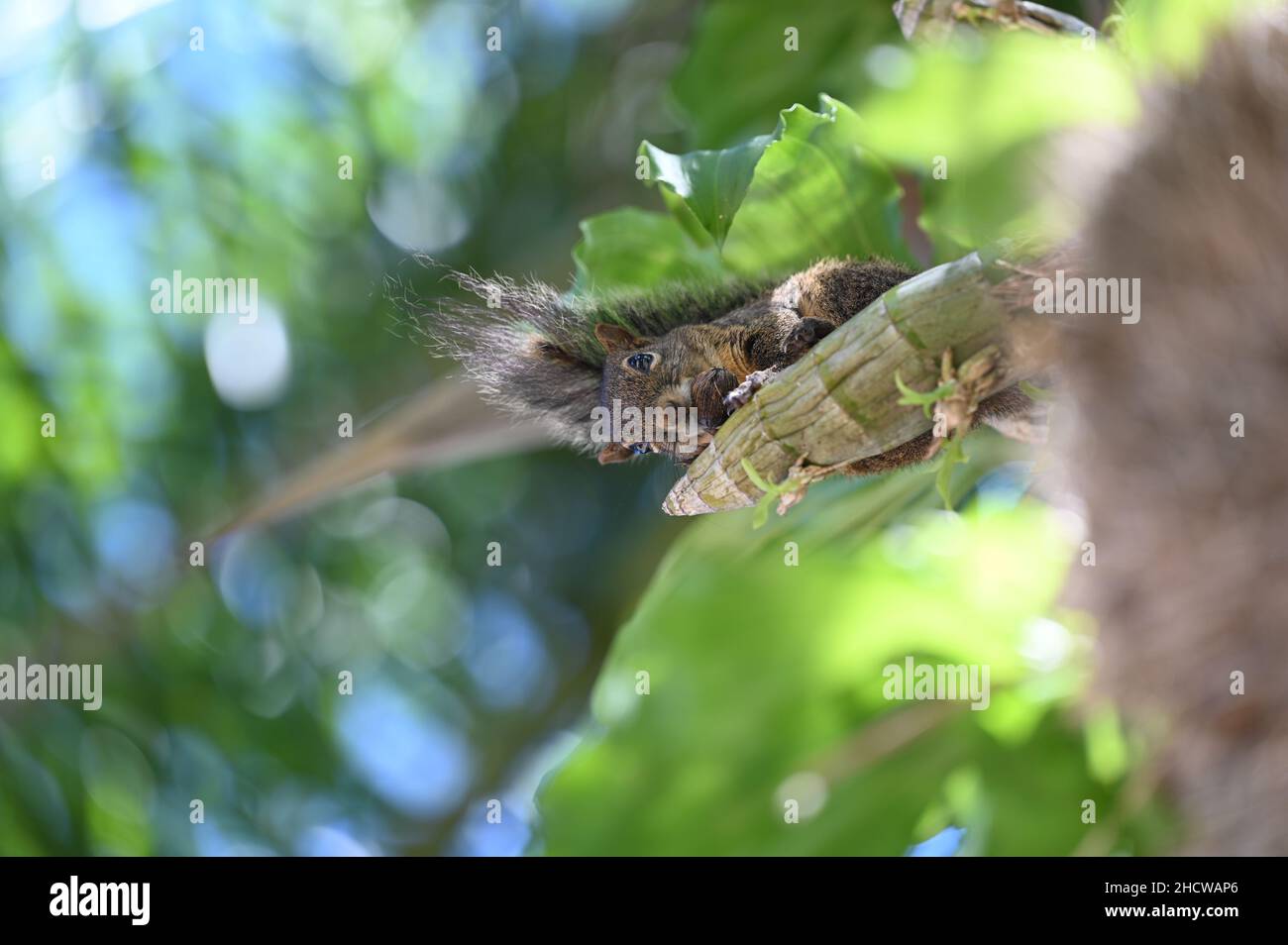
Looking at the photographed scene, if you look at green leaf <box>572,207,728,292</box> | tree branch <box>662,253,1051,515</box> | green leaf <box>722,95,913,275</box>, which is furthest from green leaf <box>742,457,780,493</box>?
green leaf <box>572,207,728,292</box>

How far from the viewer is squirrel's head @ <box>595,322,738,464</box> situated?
0.62 metres

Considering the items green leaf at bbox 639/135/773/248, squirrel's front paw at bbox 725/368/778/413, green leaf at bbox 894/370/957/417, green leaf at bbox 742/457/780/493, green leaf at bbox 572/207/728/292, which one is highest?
green leaf at bbox 572/207/728/292

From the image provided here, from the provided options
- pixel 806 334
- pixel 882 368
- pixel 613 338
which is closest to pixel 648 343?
pixel 613 338

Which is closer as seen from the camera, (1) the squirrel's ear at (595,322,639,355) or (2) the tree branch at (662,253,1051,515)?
(2) the tree branch at (662,253,1051,515)

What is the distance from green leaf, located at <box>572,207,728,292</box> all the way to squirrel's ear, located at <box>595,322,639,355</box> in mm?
225

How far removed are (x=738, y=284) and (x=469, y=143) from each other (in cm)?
139

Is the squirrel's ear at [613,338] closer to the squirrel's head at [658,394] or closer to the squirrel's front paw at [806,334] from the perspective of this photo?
the squirrel's head at [658,394]

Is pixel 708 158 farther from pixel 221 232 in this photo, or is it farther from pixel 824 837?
Answer: pixel 221 232

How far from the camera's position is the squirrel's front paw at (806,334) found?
0.58 m

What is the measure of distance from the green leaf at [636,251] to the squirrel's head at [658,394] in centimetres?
23

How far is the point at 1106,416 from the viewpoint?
310 millimetres

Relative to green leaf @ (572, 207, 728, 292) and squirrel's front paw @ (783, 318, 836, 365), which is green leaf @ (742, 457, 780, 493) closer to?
squirrel's front paw @ (783, 318, 836, 365)

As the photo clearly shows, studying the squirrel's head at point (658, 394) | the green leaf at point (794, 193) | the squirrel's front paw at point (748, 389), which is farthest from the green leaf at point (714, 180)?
the squirrel's front paw at point (748, 389)

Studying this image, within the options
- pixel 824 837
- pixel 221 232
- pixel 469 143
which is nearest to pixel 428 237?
pixel 469 143
